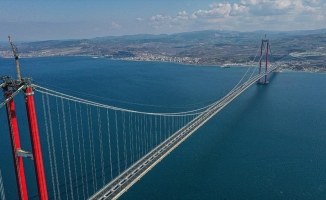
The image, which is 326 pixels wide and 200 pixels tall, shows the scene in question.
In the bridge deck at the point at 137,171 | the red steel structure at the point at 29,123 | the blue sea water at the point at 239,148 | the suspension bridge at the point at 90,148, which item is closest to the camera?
the red steel structure at the point at 29,123

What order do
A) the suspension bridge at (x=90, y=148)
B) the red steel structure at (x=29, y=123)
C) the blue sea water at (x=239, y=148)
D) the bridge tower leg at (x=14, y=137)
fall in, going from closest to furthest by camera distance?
the red steel structure at (x=29, y=123)
the bridge tower leg at (x=14, y=137)
the suspension bridge at (x=90, y=148)
the blue sea water at (x=239, y=148)

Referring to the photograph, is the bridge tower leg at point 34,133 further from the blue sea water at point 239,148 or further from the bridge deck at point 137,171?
the blue sea water at point 239,148

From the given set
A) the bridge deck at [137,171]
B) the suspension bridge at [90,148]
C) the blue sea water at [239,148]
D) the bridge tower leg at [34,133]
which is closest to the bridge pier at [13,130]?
the suspension bridge at [90,148]

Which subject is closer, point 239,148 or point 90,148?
point 90,148

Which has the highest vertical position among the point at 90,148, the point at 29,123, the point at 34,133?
the point at 29,123

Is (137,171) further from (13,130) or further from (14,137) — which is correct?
(13,130)

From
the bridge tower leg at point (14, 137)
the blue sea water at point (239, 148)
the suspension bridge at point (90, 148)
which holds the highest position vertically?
the bridge tower leg at point (14, 137)

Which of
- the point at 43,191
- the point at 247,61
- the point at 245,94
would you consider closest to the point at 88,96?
the point at 245,94

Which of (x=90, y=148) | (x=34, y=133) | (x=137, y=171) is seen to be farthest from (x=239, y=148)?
(x=34, y=133)
